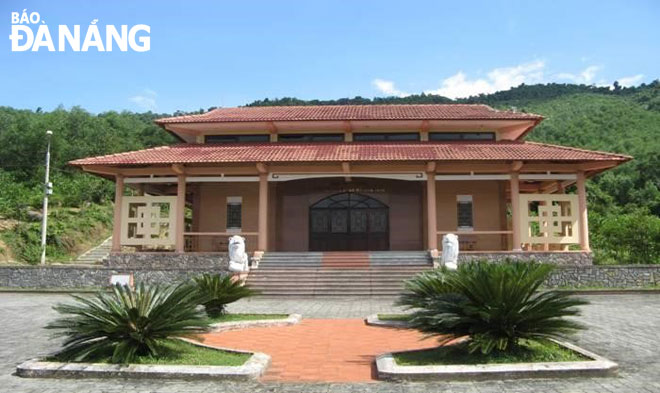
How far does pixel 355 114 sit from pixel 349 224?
4.81m

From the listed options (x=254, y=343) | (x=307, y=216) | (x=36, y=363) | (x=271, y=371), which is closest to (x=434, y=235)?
(x=307, y=216)

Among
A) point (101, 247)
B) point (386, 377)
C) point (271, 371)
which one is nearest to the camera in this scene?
point (386, 377)

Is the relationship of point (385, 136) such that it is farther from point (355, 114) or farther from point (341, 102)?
point (341, 102)

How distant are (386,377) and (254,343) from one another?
3085 mm

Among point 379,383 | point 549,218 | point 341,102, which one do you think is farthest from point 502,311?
point 341,102

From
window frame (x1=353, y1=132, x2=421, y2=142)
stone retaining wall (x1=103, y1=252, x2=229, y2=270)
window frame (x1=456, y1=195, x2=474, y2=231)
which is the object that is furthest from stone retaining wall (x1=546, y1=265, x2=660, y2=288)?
stone retaining wall (x1=103, y1=252, x2=229, y2=270)

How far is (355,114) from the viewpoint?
2353 centimetres

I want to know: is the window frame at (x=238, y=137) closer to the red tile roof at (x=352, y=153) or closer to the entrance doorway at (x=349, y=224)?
the red tile roof at (x=352, y=153)

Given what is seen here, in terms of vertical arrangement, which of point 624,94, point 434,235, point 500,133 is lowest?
point 434,235

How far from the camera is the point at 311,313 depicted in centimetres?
1247

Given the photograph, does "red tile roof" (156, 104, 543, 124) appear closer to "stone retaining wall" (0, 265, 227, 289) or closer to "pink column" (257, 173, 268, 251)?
"pink column" (257, 173, 268, 251)

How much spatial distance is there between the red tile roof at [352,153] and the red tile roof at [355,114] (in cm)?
108

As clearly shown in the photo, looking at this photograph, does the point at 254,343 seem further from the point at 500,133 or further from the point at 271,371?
the point at 500,133

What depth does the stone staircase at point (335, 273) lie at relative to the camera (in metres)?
16.7
